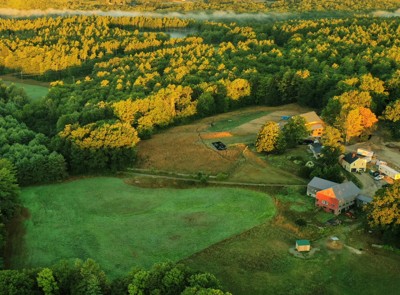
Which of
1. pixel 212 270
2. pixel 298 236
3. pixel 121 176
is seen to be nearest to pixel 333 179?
pixel 298 236

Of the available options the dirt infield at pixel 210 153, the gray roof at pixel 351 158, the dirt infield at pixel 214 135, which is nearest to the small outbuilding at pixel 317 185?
the dirt infield at pixel 210 153

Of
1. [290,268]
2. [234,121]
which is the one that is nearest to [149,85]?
[234,121]

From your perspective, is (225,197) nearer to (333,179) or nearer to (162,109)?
(333,179)

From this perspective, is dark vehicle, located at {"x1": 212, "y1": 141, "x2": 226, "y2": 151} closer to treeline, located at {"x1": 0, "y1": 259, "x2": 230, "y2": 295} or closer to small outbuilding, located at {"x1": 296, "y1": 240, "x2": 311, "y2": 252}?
small outbuilding, located at {"x1": 296, "y1": 240, "x2": 311, "y2": 252}

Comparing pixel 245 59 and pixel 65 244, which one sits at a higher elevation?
pixel 245 59

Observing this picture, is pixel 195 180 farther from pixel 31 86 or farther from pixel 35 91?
pixel 31 86

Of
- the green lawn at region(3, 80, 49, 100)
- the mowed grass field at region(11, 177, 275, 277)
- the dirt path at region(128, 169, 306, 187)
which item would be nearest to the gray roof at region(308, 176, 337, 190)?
the dirt path at region(128, 169, 306, 187)
